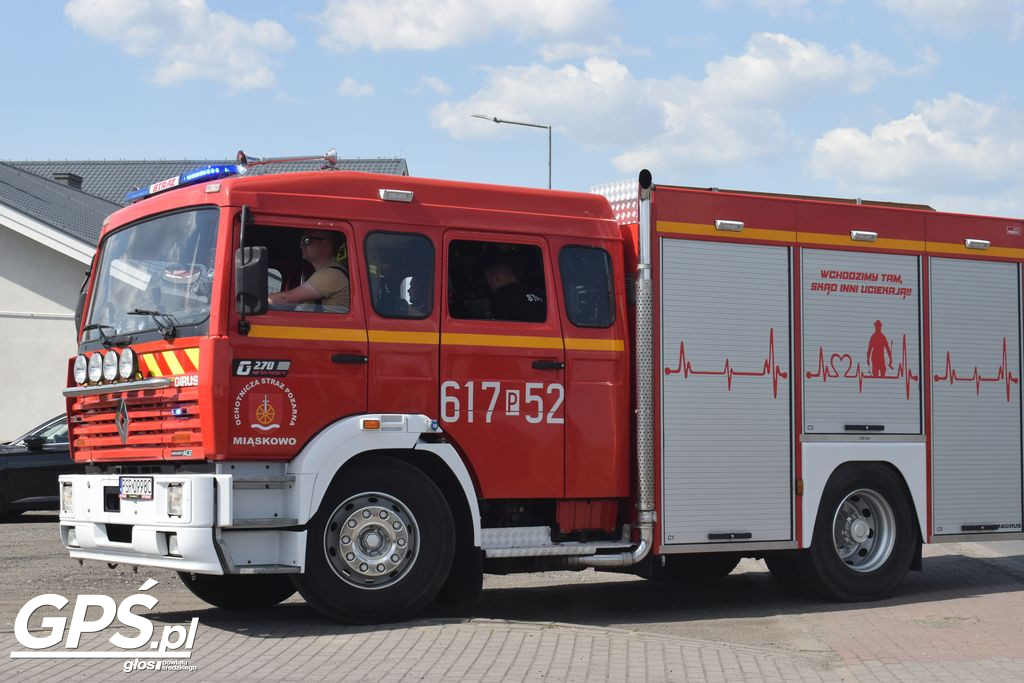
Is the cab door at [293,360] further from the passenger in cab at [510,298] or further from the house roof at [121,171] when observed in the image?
the house roof at [121,171]

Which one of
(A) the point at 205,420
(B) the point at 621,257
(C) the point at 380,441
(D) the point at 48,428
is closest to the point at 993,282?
(B) the point at 621,257

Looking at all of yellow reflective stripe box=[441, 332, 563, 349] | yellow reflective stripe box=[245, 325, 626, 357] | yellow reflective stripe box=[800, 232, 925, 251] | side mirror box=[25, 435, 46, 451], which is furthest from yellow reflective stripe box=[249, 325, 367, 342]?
side mirror box=[25, 435, 46, 451]

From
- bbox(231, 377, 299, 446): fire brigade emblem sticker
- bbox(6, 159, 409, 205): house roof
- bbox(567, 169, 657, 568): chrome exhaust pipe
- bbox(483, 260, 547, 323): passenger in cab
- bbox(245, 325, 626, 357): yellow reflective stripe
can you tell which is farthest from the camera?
bbox(6, 159, 409, 205): house roof

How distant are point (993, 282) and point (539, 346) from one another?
463cm

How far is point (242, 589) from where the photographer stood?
10.4 meters

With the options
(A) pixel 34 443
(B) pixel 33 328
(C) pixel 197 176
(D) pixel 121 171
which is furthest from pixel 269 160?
(D) pixel 121 171

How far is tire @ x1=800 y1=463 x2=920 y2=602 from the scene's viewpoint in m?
11.1

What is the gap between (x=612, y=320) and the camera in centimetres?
1022

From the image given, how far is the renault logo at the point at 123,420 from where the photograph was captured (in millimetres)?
9250

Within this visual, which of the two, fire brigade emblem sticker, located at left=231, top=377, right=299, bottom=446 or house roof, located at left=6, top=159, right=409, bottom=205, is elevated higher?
house roof, located at left=6, top=159, right=409, bottom=205

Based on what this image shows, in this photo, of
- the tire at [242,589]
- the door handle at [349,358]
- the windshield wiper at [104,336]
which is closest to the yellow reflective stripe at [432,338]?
the door handle at [349,358]

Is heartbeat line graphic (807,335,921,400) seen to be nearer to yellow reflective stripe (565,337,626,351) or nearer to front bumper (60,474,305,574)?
yellow reflective stripe (565,337,626,351)

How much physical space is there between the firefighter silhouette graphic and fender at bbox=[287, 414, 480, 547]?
383 cm

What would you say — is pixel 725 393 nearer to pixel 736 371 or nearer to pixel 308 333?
pixel 736 371
